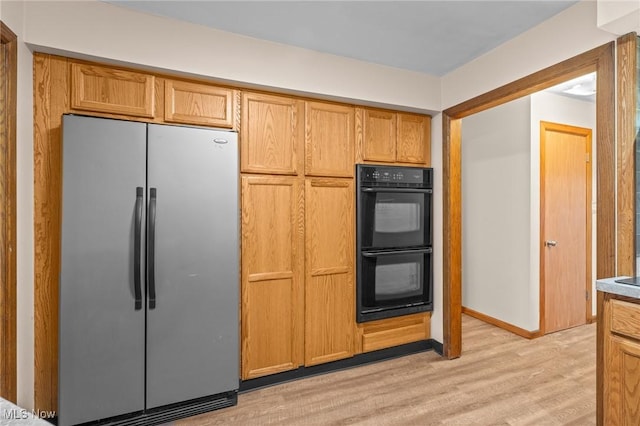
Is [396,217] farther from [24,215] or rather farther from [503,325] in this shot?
[24,215]

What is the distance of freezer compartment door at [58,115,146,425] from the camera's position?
5.77 feet

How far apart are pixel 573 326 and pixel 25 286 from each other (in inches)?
191

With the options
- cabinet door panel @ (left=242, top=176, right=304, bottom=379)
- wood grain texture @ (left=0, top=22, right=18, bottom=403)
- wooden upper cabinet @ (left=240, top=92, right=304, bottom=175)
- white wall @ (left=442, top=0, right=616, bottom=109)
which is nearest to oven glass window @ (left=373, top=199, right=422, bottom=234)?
cabinet door panel @ (left=242, top=176, right=304, bottom=379)

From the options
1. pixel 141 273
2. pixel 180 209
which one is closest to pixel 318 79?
pixel 180 209

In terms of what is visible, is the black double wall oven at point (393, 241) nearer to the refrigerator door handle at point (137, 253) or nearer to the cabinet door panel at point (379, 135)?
the cabinet door panel at point (379, 135)

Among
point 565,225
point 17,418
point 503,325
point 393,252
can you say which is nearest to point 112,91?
point 17,418

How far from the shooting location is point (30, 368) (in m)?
1.80

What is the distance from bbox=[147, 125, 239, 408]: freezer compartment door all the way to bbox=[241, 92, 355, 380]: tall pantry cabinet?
215 millimetres

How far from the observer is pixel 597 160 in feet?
5.85

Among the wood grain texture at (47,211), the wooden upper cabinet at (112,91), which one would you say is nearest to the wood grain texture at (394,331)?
the wood grain texture at (47,211)

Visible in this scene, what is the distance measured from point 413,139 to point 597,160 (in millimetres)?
1382

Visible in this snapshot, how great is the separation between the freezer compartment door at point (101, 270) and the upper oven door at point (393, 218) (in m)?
1.62

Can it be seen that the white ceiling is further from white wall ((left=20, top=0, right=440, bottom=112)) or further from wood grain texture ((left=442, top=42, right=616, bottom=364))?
wood grain texture ((left=442, top=42, right=616, bottom=364))

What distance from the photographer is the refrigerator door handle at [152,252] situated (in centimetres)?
190
